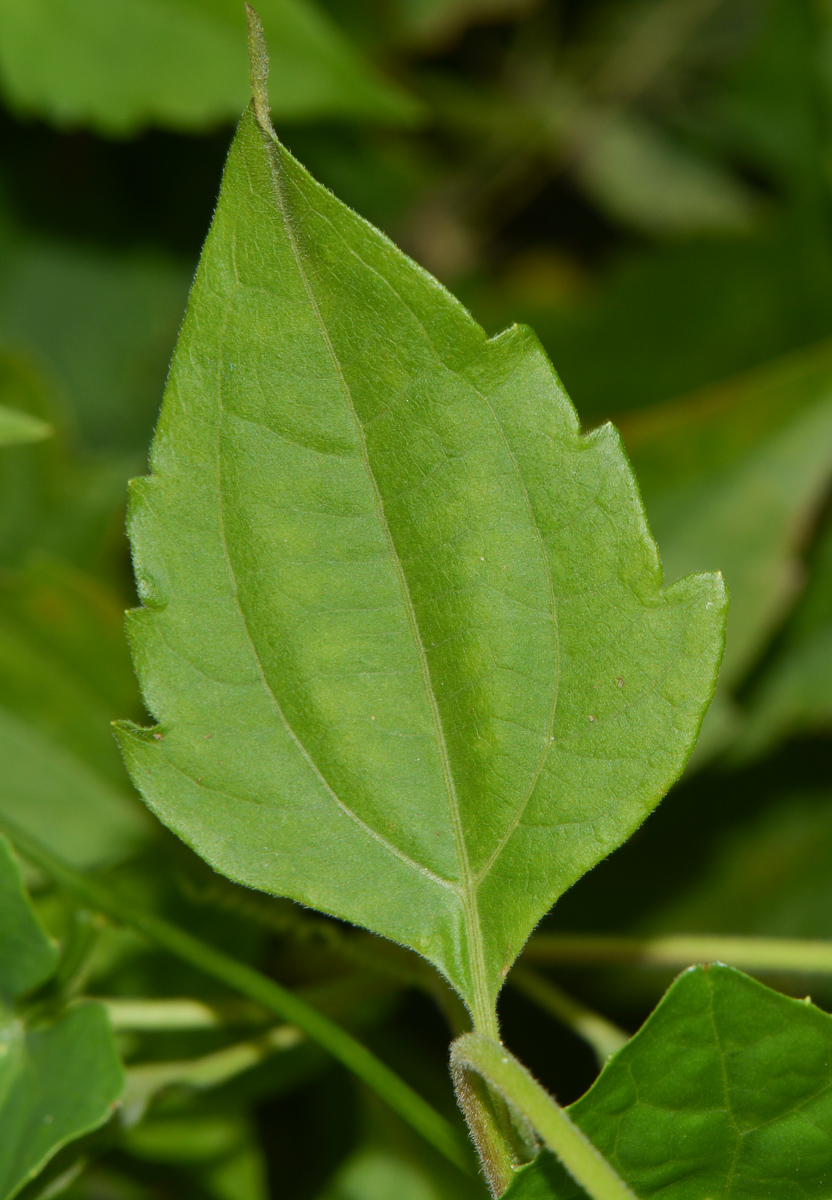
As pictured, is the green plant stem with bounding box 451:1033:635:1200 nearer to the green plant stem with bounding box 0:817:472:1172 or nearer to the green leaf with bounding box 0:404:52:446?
the green plant stem with bounding box 0:817:472:1172

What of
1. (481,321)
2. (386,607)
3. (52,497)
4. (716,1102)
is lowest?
(716,1102)

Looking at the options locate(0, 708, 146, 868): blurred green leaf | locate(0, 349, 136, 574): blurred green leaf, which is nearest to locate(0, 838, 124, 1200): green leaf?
locate(0, 708, 146, 868): blurred green leaf

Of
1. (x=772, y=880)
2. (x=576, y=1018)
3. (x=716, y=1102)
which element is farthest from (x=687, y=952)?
(x=772, y=880)

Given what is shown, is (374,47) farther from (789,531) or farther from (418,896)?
(418,896)

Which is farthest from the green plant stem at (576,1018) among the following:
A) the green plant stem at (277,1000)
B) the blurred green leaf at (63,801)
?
the blurred green leaf at (63,801)

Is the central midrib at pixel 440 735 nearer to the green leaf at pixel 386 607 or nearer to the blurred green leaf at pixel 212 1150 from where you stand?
the green leaf at pixel 386 607

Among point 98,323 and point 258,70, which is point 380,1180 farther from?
point 98,323

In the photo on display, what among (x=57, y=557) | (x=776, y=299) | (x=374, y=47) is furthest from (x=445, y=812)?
(x=374, y=47)
